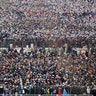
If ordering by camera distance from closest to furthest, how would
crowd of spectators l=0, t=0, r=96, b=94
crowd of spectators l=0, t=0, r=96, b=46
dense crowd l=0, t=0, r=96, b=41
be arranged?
crowd of spectators l=0, t=0, r=96, b=94
crowd of spectators l=0, t=0, r=96, b=46
dense crowd l=0, t=0, r=96, b=41

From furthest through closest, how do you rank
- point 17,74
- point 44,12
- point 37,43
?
point 44,12 < point 37,43 < point 17,74

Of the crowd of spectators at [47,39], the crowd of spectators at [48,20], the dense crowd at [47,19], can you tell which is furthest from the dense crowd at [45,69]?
the dense crowd at [47,19]

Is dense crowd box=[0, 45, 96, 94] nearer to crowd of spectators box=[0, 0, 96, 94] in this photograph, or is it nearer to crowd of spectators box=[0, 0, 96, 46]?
crowd of spectators box=[0, 0, 96, 94]

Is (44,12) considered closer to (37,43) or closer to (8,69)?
(37,43)

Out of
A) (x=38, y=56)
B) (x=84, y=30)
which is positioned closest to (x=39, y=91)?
(x=38, y=56)

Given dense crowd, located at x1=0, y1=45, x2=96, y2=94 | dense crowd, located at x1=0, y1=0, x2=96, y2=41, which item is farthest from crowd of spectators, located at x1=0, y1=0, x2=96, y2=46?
dense crowd, located at x1=0, y1=45, x2=96, y2=94

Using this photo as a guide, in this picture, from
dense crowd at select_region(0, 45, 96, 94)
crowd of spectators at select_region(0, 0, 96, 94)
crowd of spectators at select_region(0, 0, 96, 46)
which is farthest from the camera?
crowd of spectators at select_region(0, 0, 96, 46)

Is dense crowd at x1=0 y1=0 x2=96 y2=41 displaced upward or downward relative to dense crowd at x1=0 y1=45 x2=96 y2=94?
upward

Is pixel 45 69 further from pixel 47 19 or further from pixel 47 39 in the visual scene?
pixel 47 19
